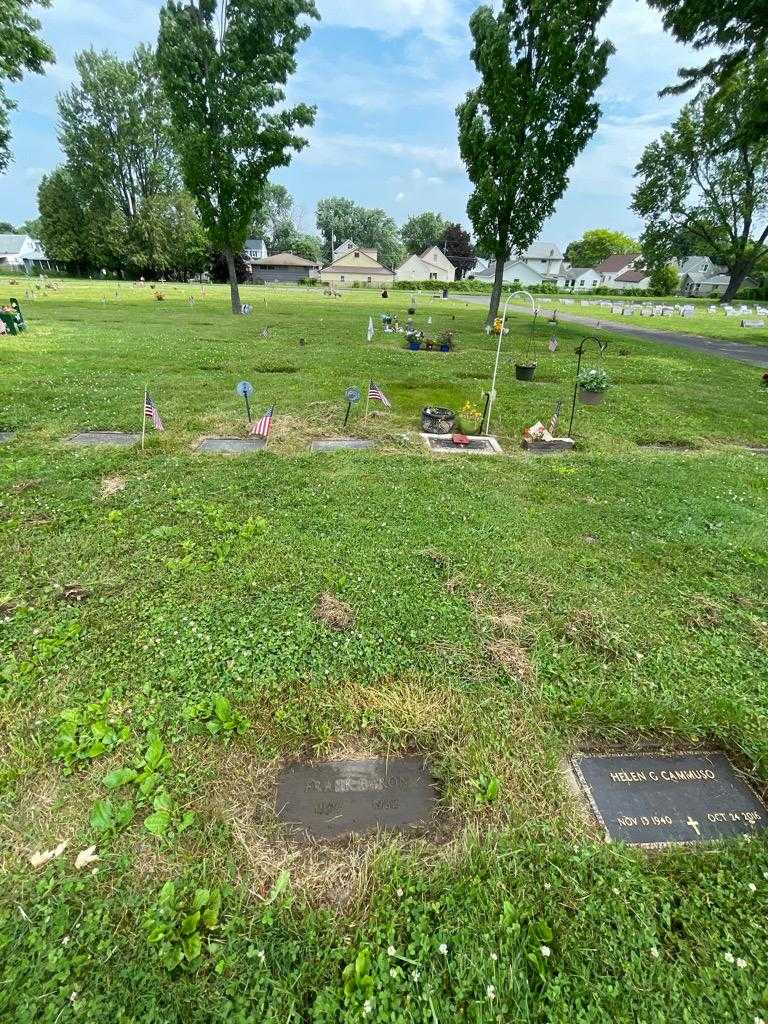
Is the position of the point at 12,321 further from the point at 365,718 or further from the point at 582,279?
the point at 582,279

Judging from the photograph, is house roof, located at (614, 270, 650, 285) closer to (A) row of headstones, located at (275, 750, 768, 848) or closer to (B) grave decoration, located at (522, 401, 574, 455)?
(B) grave decoration, located at (522, 401, 574, 455)

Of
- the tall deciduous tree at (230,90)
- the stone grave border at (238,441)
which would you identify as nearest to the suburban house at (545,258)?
the tall deciduous tree at (230,90)

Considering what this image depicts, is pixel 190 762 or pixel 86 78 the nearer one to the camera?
pixel 190 762

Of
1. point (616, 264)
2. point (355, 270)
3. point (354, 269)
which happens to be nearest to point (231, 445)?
point (355, 270)

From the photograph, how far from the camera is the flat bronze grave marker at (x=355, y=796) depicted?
2305 mm

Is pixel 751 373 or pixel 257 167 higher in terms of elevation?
pixel 257 167

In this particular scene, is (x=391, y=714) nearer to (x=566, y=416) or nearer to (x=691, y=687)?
(x=691, y=687)

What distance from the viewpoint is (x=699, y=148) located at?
32.1 metres

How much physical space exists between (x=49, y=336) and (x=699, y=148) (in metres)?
40.3

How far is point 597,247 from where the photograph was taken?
301ft

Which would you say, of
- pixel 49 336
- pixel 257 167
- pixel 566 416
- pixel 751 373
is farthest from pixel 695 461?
pixel 257 167

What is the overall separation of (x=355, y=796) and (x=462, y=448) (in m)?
5.50

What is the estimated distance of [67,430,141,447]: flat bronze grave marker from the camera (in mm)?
6796

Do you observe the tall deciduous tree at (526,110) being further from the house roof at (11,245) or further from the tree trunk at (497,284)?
the house roof at (11,245)
